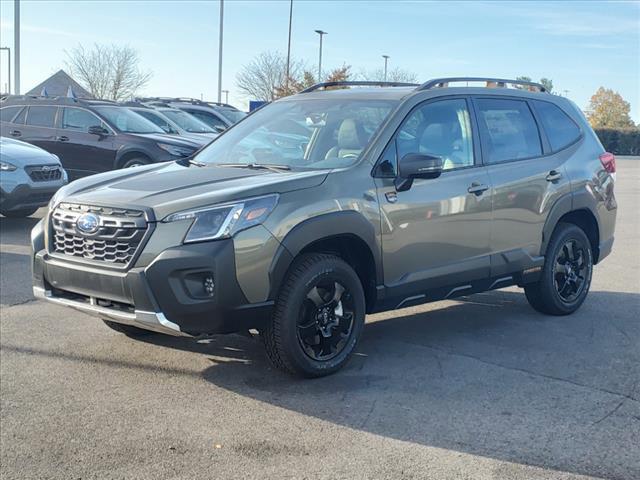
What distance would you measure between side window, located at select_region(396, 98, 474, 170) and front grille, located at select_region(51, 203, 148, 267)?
187 cm

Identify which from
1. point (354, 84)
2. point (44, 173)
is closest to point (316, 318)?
point (354, 84)

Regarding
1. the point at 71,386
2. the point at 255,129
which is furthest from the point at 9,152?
the point at 71,386

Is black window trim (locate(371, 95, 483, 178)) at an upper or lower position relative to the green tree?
lower

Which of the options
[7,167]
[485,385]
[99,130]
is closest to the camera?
[485,385]

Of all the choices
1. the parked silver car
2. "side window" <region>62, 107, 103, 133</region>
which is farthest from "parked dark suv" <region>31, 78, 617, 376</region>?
"side window" <region>62, 107, 103, 133</region>

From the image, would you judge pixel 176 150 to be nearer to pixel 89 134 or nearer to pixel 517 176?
pixel 89 134

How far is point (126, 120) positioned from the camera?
13.5 meters

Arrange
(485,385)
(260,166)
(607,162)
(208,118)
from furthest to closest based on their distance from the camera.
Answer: (208,118) → (607,162) → (260,166) → (485,385)

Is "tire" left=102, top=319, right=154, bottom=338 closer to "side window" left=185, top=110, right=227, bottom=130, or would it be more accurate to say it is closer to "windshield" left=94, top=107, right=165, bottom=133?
"windshield" left=94, top=107, right=165, bottom=133

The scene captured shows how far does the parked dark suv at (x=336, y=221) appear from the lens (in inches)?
167

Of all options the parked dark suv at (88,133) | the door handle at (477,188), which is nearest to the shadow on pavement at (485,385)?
the door handle at (477,188)

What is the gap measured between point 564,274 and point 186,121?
1193 centimetres

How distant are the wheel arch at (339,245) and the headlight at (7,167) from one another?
6.79m

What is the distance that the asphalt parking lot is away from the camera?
3.64m
